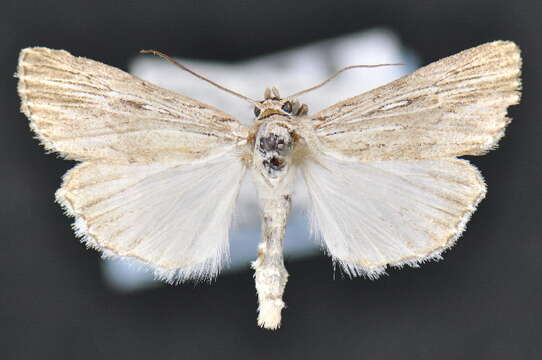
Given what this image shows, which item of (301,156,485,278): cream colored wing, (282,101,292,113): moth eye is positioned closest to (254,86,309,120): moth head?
(282,101,292,113): moth eye

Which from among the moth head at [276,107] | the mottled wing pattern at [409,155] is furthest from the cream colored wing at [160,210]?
the mottled wing pattern at [409,155]

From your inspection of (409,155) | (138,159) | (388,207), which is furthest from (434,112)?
(138,159)

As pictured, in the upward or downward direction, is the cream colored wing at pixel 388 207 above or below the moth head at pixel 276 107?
below

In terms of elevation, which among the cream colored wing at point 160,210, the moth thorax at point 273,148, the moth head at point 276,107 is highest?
the moth head at point 276,107

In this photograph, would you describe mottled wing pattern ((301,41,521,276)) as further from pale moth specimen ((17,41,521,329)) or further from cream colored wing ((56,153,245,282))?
cream colored wing ((56,153,245,282))

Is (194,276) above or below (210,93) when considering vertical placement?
below

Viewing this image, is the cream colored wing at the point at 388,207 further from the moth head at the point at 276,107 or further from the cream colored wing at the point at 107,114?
the cream colored wing at the point at 107,114

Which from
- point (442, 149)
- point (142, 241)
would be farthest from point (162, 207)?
point (442, 149)

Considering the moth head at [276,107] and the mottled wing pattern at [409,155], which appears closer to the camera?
the mottled wing pattern at [409,155]

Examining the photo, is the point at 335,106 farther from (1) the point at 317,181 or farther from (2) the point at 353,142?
(1) the point at 317,181
